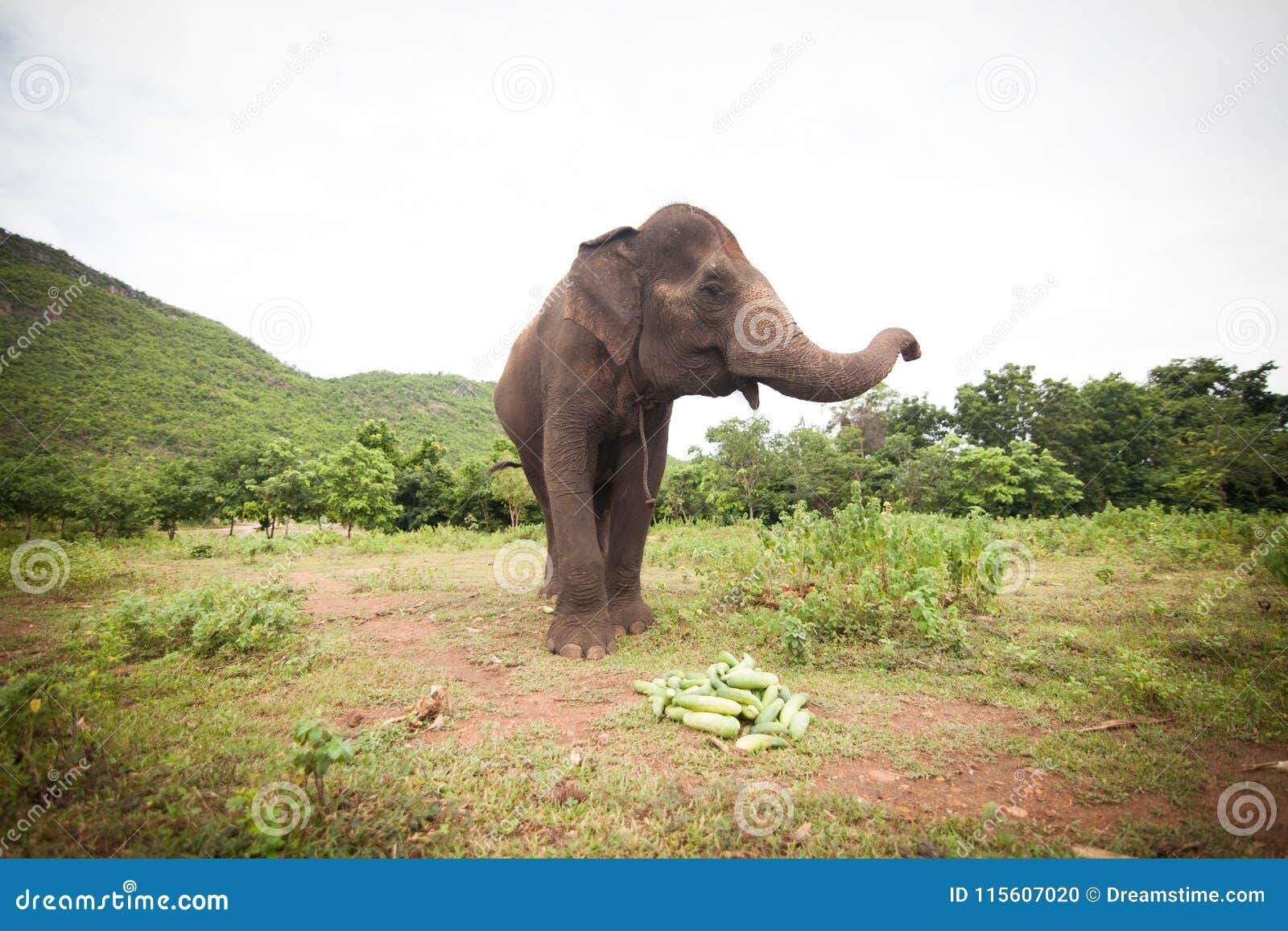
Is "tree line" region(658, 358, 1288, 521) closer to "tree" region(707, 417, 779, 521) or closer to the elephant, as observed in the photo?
"tree" region(707, 417, 779, 521)

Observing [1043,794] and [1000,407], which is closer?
[1043,794]

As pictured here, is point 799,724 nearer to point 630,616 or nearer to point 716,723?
point 716,723

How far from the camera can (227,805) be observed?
2531mm

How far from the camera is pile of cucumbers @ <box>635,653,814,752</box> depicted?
11.9ft

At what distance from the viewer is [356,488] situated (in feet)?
97.1

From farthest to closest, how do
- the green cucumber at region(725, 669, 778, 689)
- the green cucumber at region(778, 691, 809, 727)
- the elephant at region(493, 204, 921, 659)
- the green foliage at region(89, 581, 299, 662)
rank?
the elephant at region(493, 204, 921, 659), the green foliage at region(89, 581, 299, 662), the green cucumber at region(725, 669, 778, 689), the green cucumber at region(778, 691, 809, 727)

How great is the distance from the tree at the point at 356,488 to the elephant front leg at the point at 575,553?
2629 cm

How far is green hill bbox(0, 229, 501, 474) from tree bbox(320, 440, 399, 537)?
24.1 feet

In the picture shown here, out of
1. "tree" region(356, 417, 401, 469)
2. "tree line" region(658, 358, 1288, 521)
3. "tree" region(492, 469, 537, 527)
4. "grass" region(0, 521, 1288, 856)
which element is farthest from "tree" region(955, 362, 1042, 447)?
"tree" region(356, 417, 401, 469)

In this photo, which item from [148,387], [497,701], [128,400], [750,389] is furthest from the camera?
[148,387]

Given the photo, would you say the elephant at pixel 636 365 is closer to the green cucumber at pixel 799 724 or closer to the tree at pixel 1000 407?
the green cucumber at pixel 799 724

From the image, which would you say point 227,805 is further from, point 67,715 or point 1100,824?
point 1100,824

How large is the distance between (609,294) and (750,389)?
70.3 inches

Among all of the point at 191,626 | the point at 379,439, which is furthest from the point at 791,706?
the point at 379,439
